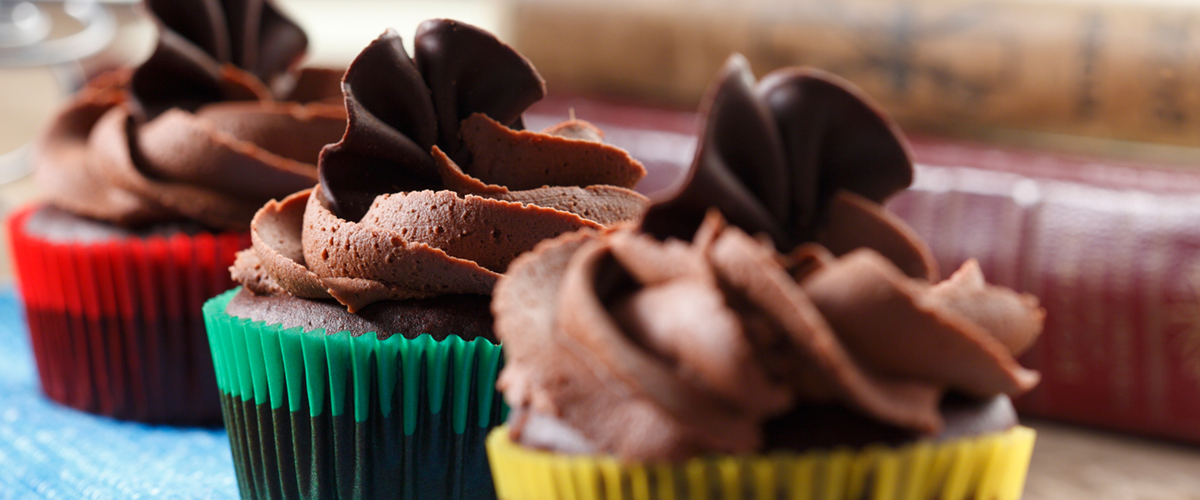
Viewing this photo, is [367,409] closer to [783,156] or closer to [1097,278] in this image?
[783,156]

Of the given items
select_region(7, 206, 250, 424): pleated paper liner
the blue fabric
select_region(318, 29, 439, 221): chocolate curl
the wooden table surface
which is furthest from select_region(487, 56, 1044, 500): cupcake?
select_region(7, 206, 250, 424): pleated paper liner

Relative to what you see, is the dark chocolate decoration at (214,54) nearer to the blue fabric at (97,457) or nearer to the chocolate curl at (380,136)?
the blue fabric at (97,457)

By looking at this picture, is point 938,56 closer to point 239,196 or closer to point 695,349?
point 239,196

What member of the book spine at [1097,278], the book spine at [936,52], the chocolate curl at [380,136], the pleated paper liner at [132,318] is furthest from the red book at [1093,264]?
the pleated paper liner at [132,318]

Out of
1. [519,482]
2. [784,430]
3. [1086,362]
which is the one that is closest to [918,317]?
[784,430]

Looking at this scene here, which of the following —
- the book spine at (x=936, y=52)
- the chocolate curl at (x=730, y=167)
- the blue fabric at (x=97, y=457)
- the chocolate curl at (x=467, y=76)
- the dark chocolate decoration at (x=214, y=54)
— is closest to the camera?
the chocolate curl at (x=730, y=167)

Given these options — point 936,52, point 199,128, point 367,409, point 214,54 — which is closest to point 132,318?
point 199,128

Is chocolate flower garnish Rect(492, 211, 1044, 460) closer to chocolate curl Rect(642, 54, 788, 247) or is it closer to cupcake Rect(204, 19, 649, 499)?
chocolate curl Rect(642, 54, 788, 247)

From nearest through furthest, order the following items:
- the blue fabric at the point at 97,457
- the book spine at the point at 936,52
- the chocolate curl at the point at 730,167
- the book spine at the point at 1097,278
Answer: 1. the chocolate curl at the point at 730,167
2. the blue fabric at the point at 97,457
3. the book spine at the point at 1097,278
4. the book spine at the point at 936,52
